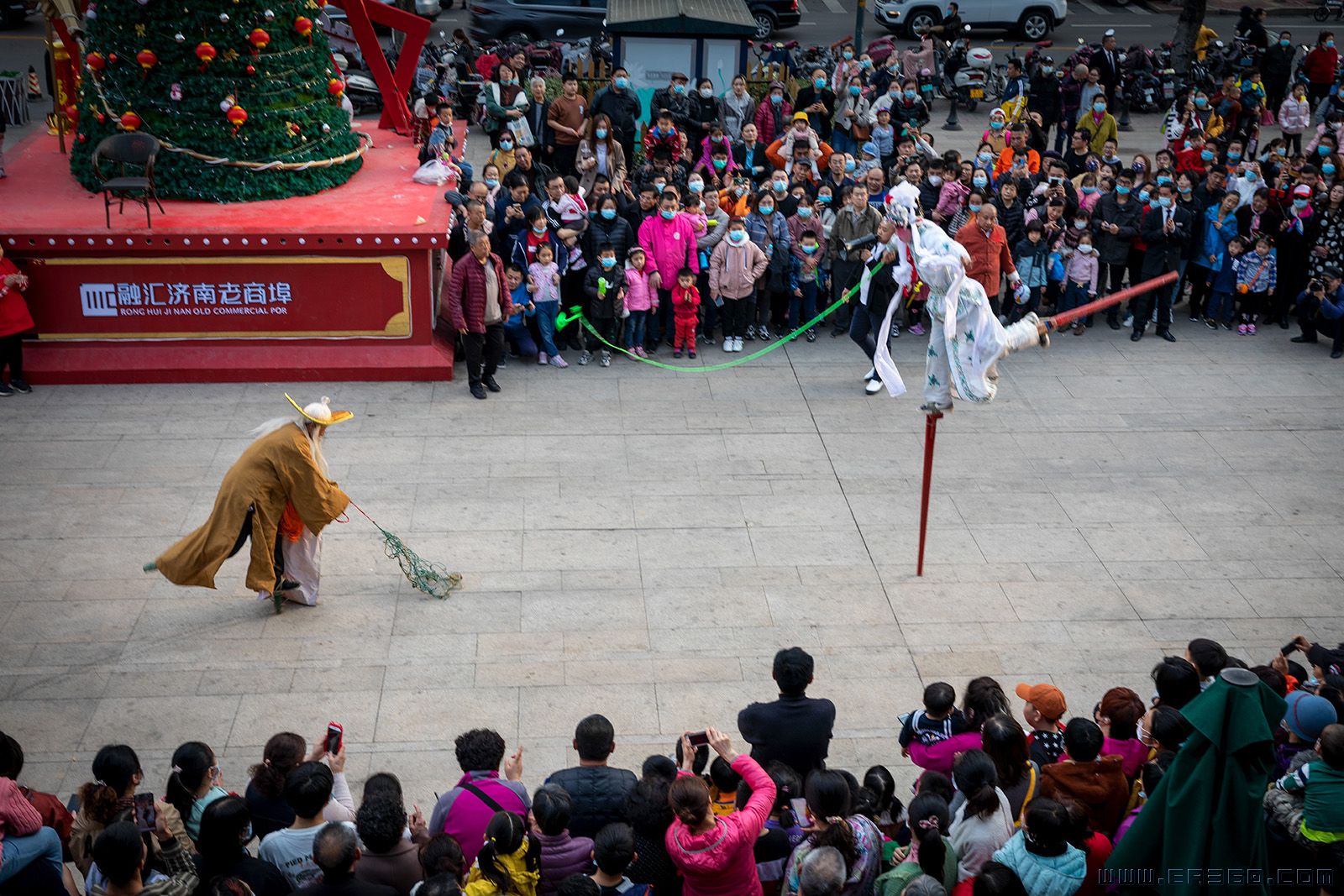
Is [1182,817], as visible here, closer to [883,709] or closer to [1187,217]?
[883,709]

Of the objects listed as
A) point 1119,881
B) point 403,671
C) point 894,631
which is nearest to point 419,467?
point 403,671

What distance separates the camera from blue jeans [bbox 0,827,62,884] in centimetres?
538

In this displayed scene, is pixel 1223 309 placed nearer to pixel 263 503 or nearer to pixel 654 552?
pixel 654 552

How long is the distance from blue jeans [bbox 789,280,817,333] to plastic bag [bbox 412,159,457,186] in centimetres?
376

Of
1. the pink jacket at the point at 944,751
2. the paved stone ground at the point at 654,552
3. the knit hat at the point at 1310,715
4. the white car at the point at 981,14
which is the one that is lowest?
the paved stone ground at the point at 654,552

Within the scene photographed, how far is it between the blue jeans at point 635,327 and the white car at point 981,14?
1601 cm

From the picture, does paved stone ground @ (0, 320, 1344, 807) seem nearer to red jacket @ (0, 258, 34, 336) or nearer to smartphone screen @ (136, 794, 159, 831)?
red jacket @ (0, 258, 34, 336)

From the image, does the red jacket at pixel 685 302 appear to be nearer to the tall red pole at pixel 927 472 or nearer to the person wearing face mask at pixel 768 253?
the person wearing face mask at pixel 768 253

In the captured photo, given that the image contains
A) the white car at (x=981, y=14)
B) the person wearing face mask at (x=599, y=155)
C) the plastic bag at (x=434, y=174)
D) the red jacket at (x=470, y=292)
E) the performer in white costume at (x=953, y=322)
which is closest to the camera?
the performer in white costume at (x=953, y=322)

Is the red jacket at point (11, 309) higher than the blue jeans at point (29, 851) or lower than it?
higher

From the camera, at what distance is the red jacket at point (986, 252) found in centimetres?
1223

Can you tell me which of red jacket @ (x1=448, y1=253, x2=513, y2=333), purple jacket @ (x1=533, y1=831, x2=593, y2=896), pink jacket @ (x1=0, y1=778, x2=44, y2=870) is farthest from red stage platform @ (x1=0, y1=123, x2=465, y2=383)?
purple jacket @ (x1=533, y1=831, x2=593, y2=896)

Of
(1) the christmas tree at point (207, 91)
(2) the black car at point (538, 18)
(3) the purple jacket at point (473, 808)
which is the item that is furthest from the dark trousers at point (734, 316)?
(2) the black car at point (538, 18)

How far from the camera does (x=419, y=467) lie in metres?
10.8
